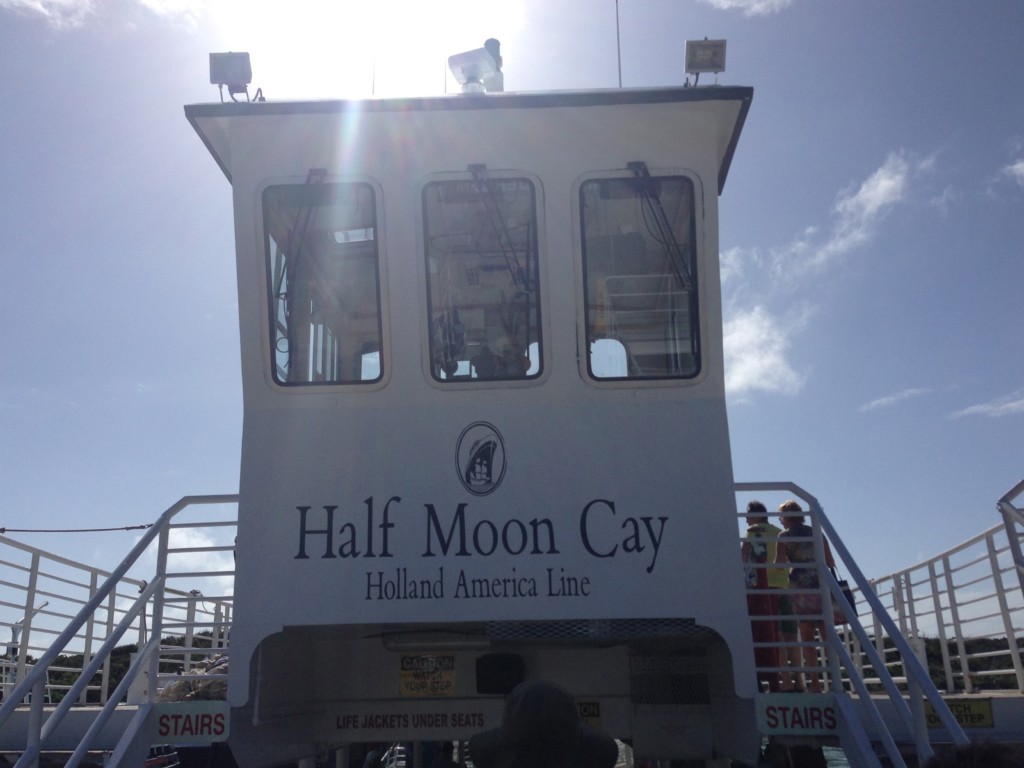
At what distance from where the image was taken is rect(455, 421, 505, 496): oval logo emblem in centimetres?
561

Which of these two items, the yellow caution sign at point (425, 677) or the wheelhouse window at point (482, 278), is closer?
the wheelhouse window at point (482, 278)

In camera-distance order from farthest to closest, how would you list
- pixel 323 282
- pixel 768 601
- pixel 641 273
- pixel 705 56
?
1. pixel 768 601
2. pixel 323 282
3. pixel 641 273
4. pixel 705 56

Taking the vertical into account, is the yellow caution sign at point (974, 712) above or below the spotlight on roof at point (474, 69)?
below

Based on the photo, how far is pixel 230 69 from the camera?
19.5 feet

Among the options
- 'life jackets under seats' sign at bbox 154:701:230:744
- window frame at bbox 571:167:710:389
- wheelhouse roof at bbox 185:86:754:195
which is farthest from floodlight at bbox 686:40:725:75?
'life jackets under seats' sign at bbox 154:701:230:744

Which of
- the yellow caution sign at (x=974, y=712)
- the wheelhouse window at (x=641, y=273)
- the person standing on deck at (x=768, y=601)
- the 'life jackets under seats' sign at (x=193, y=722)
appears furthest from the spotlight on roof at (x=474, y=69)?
the yellow caution sign at (x=974, y=712)

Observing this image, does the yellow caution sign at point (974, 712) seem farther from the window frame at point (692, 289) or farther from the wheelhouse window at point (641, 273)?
the wheelhouse window at point (641, 273)

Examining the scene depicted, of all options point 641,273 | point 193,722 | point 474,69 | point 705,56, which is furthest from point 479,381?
point 193,722

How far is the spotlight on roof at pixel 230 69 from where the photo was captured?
5934 millimetres

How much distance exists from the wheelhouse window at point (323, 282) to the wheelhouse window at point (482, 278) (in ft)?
1.23

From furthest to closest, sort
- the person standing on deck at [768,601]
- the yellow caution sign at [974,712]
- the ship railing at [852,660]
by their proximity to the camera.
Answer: the person standing on deck at [768,601], the yellow caution sign at [974,712], the ship railing at [852,660]

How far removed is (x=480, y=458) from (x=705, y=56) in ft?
9.09

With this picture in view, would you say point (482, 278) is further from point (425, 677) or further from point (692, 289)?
point (425, 677)

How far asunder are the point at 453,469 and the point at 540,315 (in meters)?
1.05
